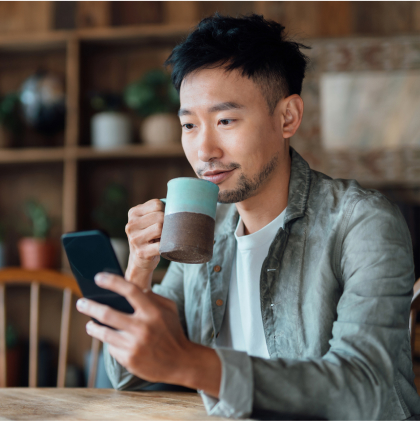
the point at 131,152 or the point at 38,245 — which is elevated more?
the point at 131,152

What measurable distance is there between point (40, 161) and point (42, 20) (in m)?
0.85

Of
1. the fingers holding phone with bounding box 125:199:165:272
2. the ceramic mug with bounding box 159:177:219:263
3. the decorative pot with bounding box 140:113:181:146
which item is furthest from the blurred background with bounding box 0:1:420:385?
the ceramic mug with bounding box 159:177:219:263

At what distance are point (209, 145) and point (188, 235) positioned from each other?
13.0 inches

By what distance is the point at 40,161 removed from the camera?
252 centimetres

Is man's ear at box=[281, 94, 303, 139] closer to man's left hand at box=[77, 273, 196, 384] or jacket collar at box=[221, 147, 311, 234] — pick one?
jacket collar at box=[221, 147, 311, 234]

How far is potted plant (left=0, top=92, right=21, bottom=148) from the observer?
251 cm

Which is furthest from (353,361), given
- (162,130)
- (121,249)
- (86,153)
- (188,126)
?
(86,153)

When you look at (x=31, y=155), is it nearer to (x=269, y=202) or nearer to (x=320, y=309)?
(x=269, y=202)

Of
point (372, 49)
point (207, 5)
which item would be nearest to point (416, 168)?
point (372, 49)

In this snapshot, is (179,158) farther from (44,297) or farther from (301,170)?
(301,170)

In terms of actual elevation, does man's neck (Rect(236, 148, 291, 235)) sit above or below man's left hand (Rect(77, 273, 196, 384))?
above

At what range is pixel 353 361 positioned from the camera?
0.73 m

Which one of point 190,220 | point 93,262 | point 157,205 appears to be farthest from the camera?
point 157,205

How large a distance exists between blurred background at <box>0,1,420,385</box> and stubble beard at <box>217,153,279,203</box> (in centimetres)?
120
